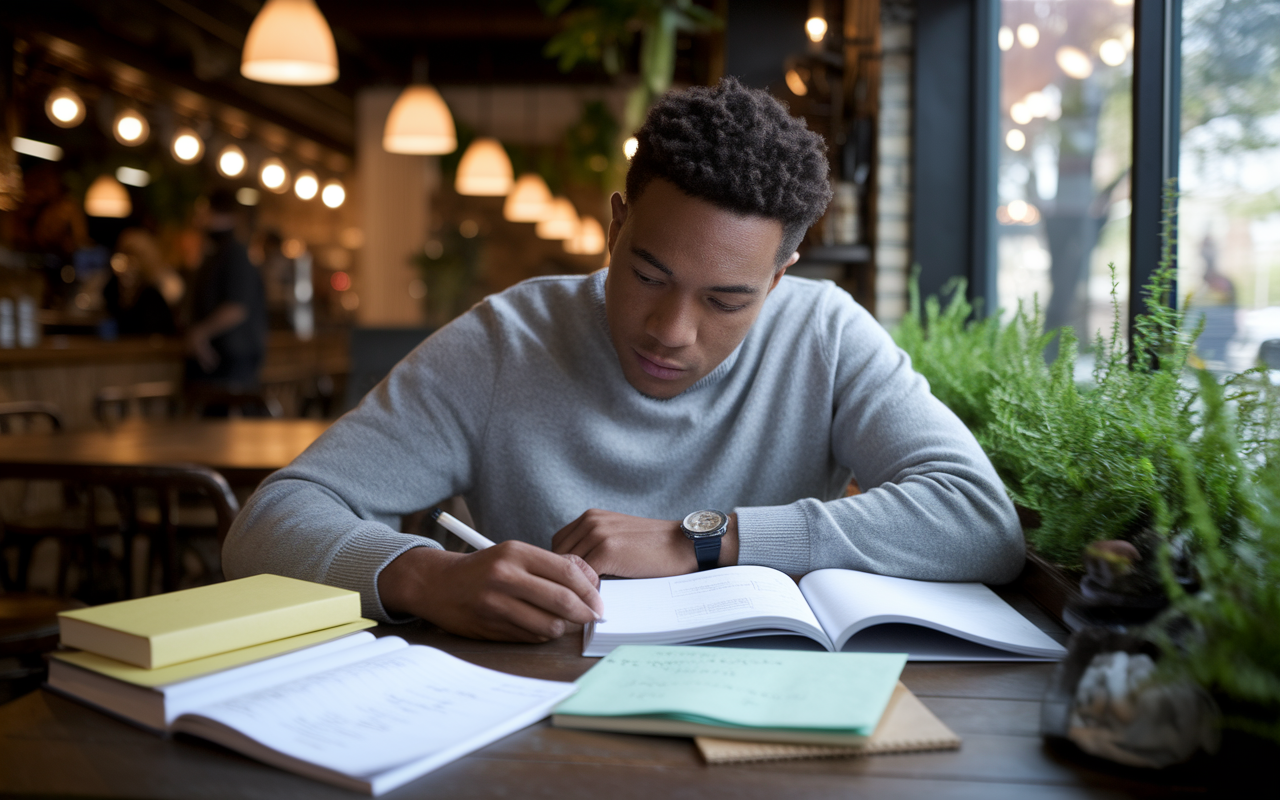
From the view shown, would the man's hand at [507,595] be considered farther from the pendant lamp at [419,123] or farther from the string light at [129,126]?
the string light at [129,126]

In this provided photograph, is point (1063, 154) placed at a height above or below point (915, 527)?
above

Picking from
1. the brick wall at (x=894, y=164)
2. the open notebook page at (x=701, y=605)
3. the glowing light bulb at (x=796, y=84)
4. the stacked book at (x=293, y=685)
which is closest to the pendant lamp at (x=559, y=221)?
the glowing light bulb at (x=796, y=84)

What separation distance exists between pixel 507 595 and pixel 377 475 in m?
0.45

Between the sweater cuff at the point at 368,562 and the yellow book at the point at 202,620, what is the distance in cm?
10

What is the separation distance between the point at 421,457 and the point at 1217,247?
177 centimetres

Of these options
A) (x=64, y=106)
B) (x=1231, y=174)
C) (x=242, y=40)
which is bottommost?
(x=1231, y=174)

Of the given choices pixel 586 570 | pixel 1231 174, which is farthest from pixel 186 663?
pixel 1231 174

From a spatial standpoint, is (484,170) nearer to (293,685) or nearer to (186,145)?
(186,145)

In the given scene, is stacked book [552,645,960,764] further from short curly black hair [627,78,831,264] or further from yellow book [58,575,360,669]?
short curly black hair [627,78,831,264]

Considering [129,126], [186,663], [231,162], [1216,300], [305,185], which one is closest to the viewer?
[186,663]

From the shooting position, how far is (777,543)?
4.21ft

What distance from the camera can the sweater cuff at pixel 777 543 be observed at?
50.3 inches

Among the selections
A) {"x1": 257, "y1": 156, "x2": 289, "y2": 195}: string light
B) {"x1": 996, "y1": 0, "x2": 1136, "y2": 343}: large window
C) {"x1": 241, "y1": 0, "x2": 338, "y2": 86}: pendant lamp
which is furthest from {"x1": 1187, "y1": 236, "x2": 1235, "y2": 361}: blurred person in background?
{"x1": 257, "y1": 156, "x2": 289, "y2": 195}: string light

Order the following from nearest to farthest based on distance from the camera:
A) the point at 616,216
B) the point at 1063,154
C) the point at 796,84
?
the point at 616,216, the point at 1063,154, the point at 796,84
